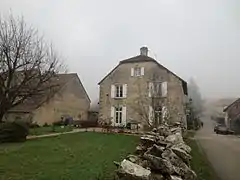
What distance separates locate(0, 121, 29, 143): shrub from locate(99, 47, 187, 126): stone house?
13818 millimetres

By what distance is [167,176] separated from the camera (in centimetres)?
589

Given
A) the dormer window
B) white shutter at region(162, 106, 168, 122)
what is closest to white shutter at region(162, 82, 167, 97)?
the dormer window

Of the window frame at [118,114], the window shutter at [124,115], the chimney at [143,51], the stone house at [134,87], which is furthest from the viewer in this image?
the chimney at [143,51]

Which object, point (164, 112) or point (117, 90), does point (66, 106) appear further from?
point (164, 112)

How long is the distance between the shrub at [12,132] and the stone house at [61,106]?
13.9 metres

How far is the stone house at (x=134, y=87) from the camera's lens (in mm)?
31875

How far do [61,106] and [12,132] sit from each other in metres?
20.4

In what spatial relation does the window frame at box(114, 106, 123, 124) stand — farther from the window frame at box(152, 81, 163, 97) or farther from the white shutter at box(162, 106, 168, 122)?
the white shutter at box(162, 106, 168, 122)

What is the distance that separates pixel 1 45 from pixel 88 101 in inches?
1016

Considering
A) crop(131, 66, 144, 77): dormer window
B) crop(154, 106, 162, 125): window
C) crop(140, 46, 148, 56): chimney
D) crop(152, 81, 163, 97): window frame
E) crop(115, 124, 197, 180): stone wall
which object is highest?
crop(140, 46, 148, 56): chimney

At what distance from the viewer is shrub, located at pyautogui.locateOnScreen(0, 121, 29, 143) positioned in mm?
17672

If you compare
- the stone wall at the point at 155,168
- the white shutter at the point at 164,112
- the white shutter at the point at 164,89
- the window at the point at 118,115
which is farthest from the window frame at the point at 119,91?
the stone wall at the point at 155,168

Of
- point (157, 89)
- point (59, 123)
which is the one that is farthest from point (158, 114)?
point (59, 123)

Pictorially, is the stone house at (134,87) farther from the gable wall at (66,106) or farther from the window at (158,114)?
the window at (158,114)
